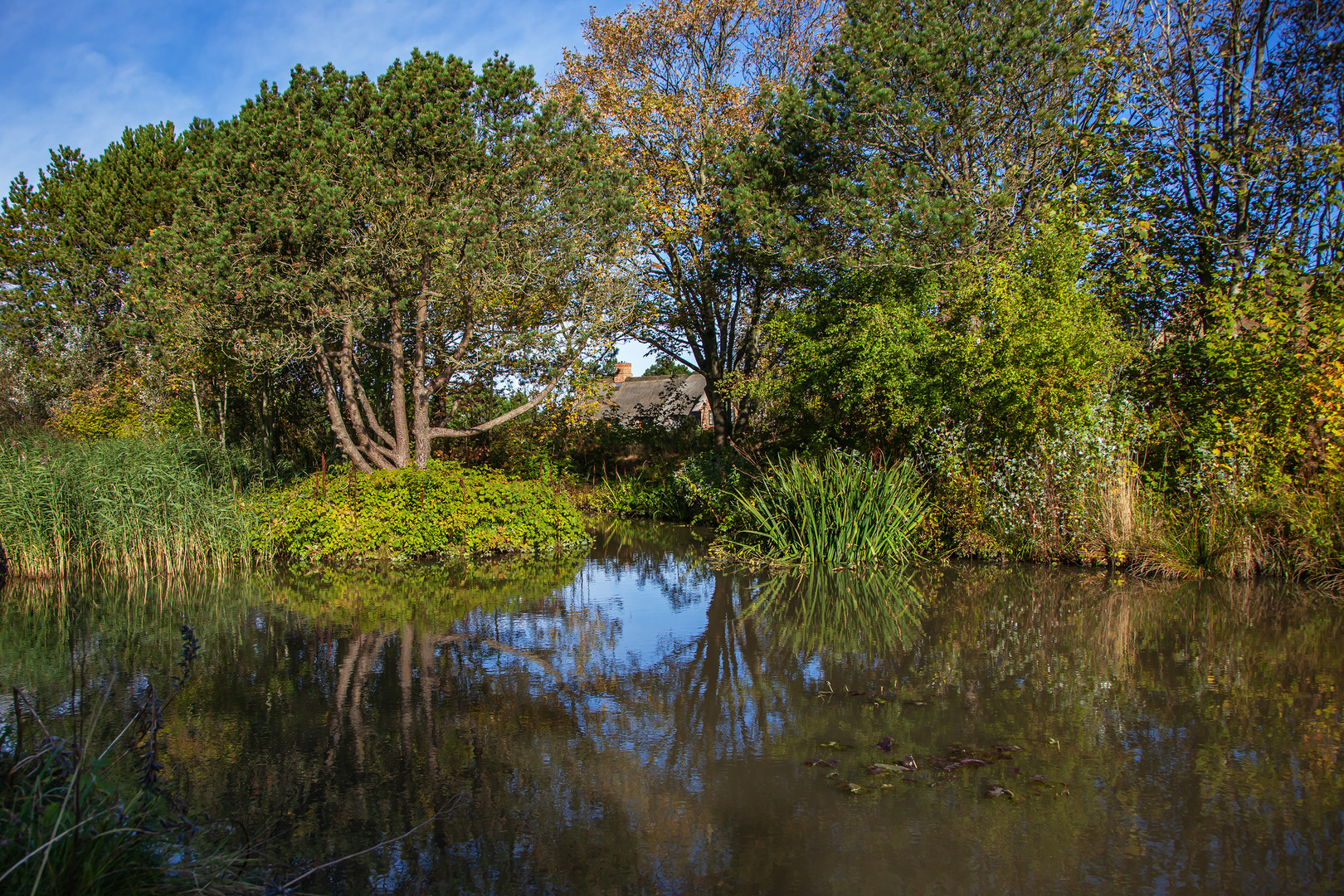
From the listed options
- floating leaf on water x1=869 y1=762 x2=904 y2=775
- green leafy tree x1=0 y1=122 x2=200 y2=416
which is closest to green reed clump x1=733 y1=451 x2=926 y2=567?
floating leaf on water x1=869 y1=762 x2=904 y2=775

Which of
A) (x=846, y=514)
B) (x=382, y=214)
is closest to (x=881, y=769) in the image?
(x=846, y=514)

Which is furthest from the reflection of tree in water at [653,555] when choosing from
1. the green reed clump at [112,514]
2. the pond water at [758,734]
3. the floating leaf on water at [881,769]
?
the green reed clump at [112,514]

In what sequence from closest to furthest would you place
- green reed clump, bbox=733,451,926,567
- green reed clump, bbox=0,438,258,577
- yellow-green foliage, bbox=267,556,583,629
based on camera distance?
yellow-green foliage, bbox=267,556,583,629, green reed clump, bbox=0,438,258,577, green reed clump, bbox=733,451,926,567

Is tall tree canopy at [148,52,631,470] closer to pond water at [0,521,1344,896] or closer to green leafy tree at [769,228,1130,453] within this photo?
green leafy tree at [769,228,1130,453]

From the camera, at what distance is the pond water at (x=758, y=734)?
3543 mm

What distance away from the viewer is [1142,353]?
12.1m

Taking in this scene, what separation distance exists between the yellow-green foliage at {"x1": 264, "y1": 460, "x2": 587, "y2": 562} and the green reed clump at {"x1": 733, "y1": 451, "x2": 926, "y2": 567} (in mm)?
3565

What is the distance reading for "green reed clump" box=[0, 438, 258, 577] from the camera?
1037cm

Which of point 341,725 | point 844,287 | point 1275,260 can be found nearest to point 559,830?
point 341,725

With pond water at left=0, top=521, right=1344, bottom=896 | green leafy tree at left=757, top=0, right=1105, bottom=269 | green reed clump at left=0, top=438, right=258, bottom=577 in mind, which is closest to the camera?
pond water at left=0, top=521, right=1344, bottom=896

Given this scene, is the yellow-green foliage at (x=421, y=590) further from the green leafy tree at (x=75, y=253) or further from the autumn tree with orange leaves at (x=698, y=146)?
the green leafy tree at (x=75, y=253)

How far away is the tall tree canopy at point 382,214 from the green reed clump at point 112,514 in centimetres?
202

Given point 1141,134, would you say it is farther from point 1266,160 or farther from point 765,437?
point 765,437

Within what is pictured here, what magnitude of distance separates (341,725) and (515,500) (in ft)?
25.2
